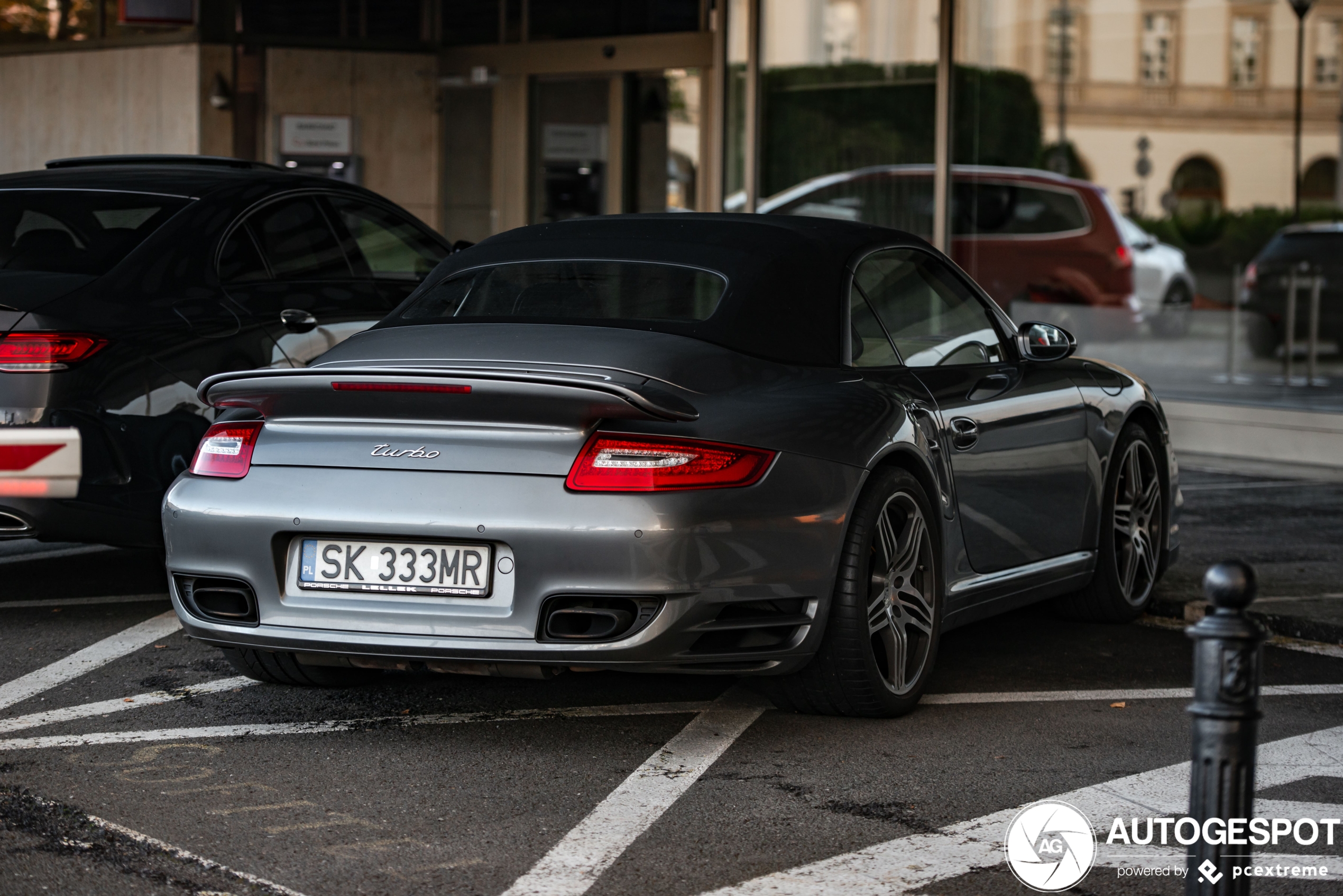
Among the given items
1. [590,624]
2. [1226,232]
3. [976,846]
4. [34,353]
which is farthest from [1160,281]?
[976,846]

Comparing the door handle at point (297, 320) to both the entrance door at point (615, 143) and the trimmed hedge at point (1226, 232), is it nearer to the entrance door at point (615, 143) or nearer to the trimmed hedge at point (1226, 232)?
the trimmed hedge at point (1226, 232)

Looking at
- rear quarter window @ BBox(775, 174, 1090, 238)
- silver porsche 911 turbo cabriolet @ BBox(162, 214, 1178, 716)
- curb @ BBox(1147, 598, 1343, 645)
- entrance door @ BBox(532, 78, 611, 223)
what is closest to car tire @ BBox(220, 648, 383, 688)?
silver porsche 911 turbo cabriolet @ BBox(162, 214, 1178, 716)

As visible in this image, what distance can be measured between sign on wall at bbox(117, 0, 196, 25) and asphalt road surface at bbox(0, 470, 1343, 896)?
11483 mm

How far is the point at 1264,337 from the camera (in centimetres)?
1257

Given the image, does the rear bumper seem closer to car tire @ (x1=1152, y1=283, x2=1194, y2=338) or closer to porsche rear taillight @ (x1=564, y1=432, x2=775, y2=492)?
porsche rear taillight @ (x1=564, y1=432, x2=775, y2=492)

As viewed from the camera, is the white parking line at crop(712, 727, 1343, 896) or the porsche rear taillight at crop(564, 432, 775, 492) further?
the porsche rear taillight at crop(564, 432, 775, 492)

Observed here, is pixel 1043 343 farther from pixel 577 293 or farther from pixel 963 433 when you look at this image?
pixel 577 293

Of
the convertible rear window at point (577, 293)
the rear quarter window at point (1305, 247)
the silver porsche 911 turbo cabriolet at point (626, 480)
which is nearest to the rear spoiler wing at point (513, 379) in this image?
the silver porsche 911 turbo cabriolet at point (626, 480)

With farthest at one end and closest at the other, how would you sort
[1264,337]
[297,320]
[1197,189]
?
1. [1264,337]
2. [1197,189]
3. [297,320]

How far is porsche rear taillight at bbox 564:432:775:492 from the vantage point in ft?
14.2

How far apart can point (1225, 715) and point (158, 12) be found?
607 inches

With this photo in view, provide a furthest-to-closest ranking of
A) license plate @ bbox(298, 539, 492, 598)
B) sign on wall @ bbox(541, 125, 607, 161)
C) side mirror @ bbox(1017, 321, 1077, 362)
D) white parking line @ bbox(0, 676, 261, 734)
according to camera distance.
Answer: sign on wall @ bbox(541, 125, 607, 161) < side mirror @ bbox(1017, 321, 1077, 362) < white parking line @ bbox(0, 676, 261, 734) < license plate @ bbox(298, 539, 492, 598)

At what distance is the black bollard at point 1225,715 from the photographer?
305 cm

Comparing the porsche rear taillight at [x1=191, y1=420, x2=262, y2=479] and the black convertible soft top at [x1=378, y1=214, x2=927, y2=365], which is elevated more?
the black convertible soft top at [x1=378, y1=214, x2=927, y2=365]
